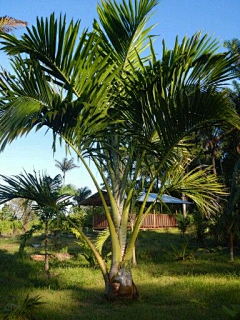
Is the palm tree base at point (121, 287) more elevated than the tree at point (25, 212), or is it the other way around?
the tree at point (25, 212)

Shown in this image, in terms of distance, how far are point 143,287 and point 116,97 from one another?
4.28 meters

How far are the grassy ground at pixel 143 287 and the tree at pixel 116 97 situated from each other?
2.19ft

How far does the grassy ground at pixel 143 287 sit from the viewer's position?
6.07 m

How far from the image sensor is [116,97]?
682 cm

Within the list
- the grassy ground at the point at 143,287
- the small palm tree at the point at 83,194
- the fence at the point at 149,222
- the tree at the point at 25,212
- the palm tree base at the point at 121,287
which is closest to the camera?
the grassy ground at the point at 143,287

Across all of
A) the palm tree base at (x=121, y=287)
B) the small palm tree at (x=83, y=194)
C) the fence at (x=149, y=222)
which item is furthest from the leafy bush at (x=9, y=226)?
the small palm tree at (x=83, y=194)

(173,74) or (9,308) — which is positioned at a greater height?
(173,74)

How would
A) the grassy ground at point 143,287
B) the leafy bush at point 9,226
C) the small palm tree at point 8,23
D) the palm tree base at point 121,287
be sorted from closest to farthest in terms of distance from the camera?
the grassy ground at point 143,287, the palm tree base at point 121,287, the small palm tree at point 8,23, the leafy bush at point 9,226

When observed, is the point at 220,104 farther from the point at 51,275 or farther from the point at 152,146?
the point at 51,275

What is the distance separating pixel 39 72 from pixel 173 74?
2.26 meters

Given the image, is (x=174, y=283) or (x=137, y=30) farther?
(x=174, y=283)

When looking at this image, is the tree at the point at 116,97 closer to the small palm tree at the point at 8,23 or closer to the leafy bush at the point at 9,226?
the small palm tree at the point at 8,23

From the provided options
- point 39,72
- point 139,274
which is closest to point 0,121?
point 39,72

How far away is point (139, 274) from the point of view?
33.3 ft
